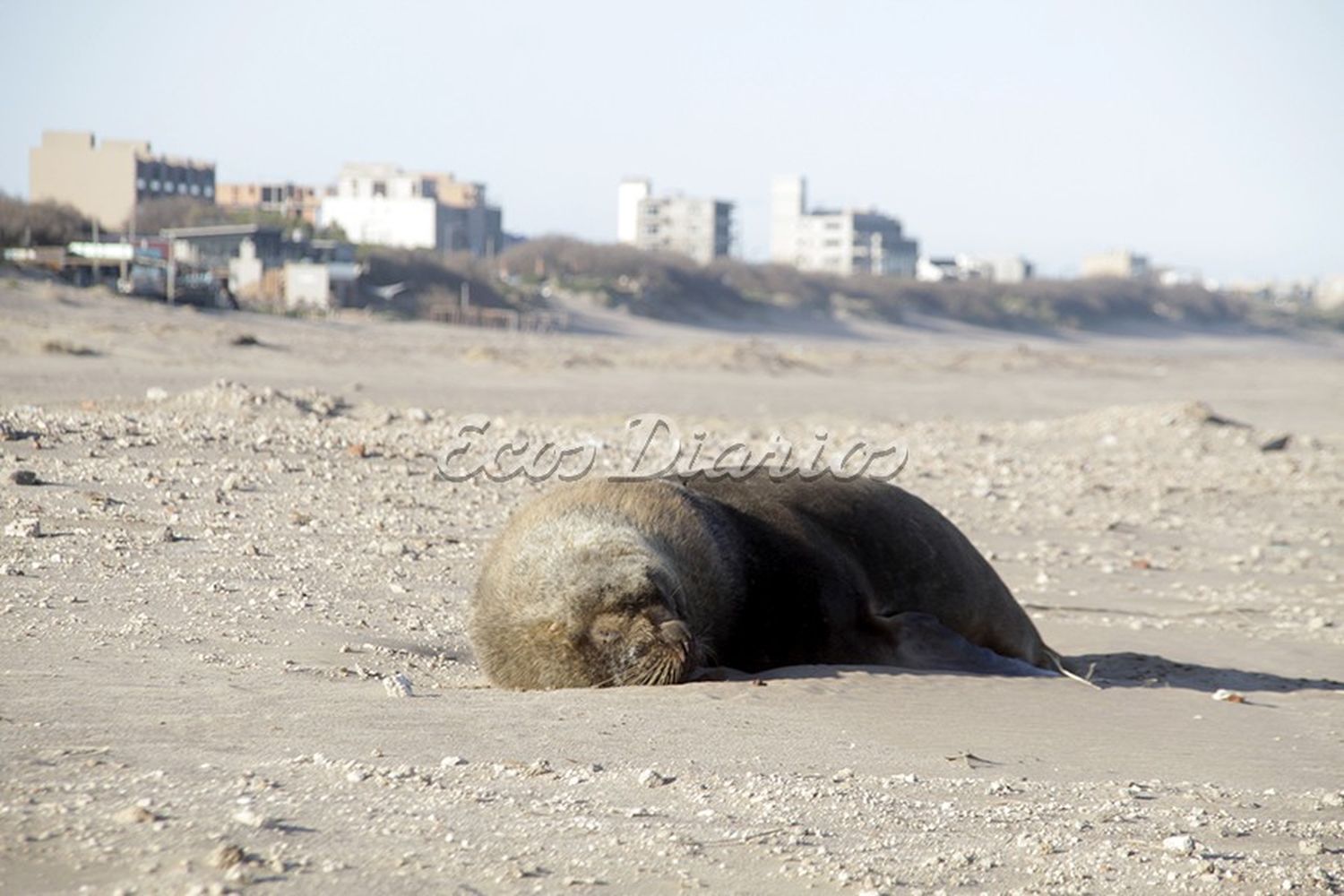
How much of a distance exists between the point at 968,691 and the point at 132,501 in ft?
16.2

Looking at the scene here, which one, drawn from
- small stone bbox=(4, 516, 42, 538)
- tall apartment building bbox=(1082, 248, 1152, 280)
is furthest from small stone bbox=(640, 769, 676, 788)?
tall apartment building bbox=(1082, 248, 1152, 280)

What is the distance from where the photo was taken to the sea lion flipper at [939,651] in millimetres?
6664

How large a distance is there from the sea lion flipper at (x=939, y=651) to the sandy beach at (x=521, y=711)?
0.22 metres

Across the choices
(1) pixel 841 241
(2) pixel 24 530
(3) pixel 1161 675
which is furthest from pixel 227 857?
(1) pixel 841 241

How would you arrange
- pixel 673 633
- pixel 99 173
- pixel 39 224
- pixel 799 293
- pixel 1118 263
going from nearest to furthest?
pixel 673 633 < pixel 39 224 < pixel 799 293 < pixel 99 173 < pixel 1118 263

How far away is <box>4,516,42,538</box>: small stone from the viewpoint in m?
7.66

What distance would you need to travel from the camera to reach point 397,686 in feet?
17.8

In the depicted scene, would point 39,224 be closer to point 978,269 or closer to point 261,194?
point 261,194

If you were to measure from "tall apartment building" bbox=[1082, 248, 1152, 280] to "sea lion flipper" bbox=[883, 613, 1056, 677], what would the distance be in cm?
14472

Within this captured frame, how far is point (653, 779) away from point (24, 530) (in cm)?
448

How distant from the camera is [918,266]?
125 meters

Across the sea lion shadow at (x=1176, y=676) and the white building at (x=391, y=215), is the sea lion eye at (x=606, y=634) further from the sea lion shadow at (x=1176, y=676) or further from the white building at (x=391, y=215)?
the white building at (x=391, y=215)

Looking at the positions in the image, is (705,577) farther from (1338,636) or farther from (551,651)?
(1338,636)

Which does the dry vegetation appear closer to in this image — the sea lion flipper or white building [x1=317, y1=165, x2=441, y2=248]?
white building [x1=317, y1=165, x2=441, y2=248]
